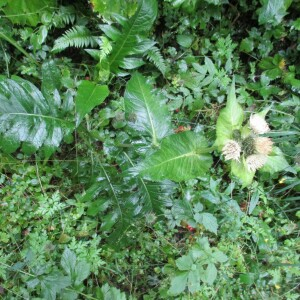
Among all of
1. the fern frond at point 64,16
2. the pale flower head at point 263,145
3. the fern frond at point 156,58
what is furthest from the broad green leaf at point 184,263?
the fern frond at point 64,16

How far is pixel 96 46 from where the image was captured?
2209mm

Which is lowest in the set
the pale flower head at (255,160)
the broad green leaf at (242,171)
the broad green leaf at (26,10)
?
the broad green leaf at (242,171)

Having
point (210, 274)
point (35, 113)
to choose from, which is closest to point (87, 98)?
point (35, 113)

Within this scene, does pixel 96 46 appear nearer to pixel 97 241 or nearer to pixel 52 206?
pixel 52 206

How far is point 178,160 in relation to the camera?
160 cm

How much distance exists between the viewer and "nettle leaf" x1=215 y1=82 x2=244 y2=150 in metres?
1.44

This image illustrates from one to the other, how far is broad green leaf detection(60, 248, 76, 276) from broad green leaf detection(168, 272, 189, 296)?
1.79ft

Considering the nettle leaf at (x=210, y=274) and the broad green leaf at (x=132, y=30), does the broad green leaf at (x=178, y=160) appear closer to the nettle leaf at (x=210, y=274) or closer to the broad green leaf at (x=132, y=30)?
the nettle leaf at (x=210, y=274)

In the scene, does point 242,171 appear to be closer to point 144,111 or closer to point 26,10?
point 144,111

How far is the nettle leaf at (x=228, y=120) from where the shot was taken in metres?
1.44

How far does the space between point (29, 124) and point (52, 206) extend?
0.57m

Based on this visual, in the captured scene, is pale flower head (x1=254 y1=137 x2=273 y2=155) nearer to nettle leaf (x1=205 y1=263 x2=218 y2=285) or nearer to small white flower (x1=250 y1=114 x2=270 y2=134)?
small white flower (x1=250 y1=114 x2=270 y2=134)

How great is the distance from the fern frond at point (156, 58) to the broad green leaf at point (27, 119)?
690 millimetres

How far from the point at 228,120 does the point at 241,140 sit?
11 cm
